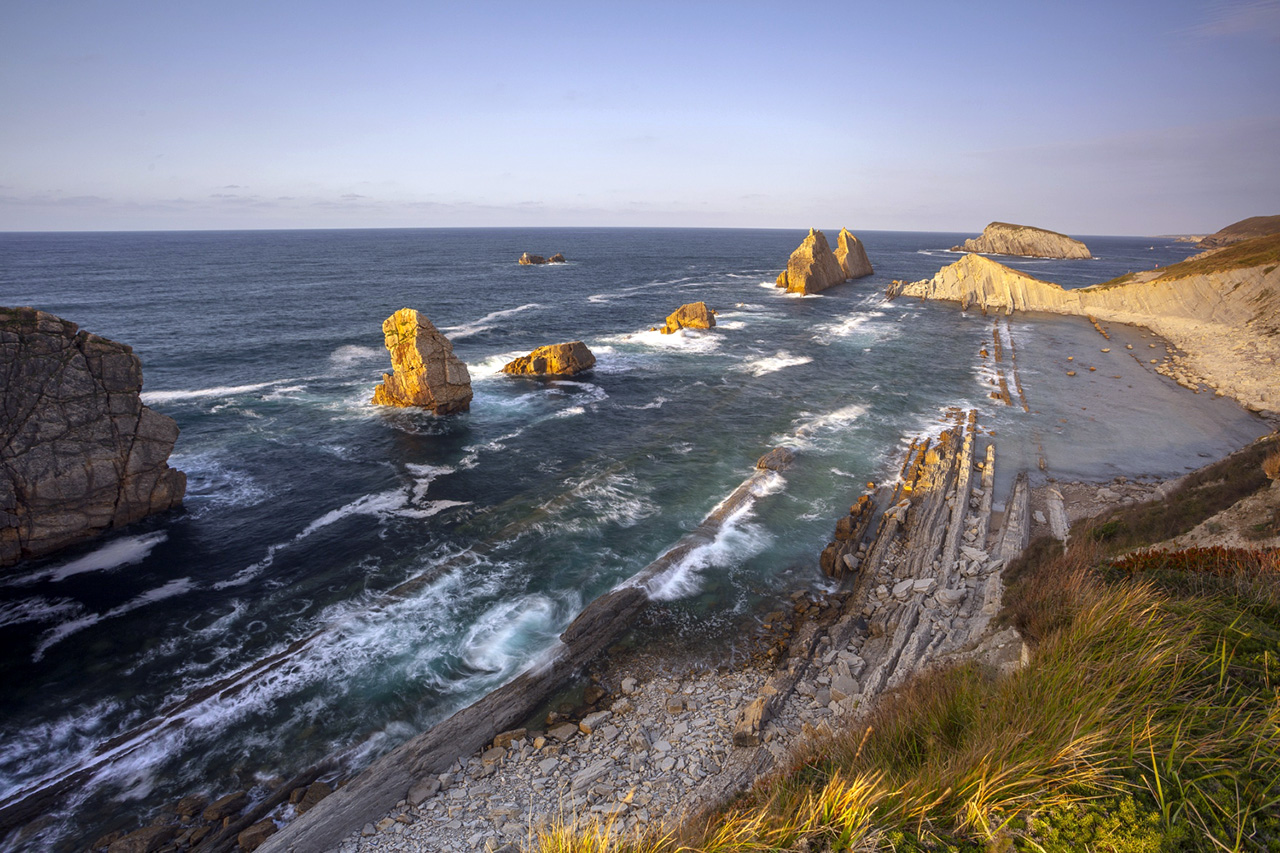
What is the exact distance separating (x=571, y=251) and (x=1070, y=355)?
142 meters

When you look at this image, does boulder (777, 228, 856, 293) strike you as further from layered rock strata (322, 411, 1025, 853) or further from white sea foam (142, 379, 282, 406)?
layered rock strata (322, 411, 1025, 853)

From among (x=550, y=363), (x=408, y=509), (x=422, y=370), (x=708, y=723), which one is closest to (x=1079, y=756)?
(x=708, y=723)

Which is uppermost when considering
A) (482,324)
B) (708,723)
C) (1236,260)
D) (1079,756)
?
(1236,260)

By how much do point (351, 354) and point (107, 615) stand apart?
1413 inches

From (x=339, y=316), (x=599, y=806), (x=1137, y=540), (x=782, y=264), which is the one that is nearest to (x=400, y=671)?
(x=599, y=806)

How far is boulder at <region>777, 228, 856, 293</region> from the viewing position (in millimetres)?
92688

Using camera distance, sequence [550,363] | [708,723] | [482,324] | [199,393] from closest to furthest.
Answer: [708,723] < [199,393] < [550,363] < [482,324]

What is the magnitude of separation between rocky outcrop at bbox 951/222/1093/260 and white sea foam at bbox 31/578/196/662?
20591 centimetres

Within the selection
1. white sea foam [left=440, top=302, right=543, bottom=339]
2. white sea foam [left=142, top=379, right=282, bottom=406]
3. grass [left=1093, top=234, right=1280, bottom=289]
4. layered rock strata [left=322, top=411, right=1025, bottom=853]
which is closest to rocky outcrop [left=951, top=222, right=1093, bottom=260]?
grass [left=1093, top=234, right=1280, bottom=289]

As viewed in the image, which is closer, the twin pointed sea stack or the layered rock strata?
the layered rock strata

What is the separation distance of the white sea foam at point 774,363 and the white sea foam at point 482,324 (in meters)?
30.0

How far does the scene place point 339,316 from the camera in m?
66.1

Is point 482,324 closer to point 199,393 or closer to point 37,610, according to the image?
point 199,393

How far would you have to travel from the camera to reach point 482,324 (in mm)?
65312
